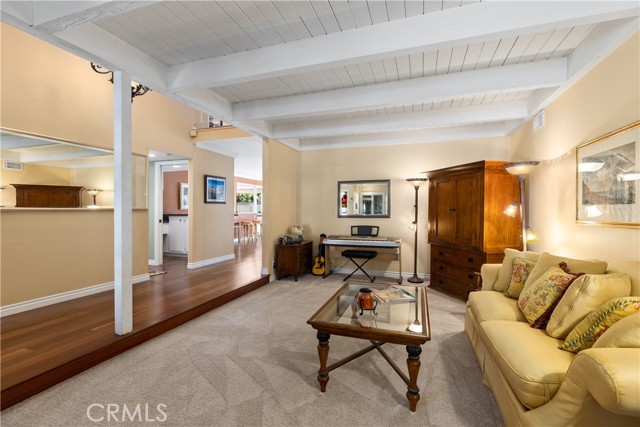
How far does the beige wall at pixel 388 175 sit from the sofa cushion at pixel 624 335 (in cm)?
382

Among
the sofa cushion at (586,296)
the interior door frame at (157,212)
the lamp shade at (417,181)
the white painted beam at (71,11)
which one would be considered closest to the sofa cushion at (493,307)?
the sofa cushion at (586,296)

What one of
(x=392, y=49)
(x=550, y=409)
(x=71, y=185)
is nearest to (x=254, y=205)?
(x=71, y=185)

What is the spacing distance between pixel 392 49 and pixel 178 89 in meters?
2.18

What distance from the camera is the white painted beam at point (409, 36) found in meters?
1.82

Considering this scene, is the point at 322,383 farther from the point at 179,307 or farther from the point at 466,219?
the point at 466,219

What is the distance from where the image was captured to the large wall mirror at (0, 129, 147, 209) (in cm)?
290

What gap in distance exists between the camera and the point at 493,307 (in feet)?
7.48

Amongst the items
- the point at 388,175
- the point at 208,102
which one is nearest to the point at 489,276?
the point at 388,175

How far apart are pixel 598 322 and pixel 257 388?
2083 mm

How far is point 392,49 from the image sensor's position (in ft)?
7.10

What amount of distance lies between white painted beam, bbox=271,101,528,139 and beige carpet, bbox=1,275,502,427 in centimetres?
284

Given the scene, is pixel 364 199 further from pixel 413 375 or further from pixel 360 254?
pixel 413 375

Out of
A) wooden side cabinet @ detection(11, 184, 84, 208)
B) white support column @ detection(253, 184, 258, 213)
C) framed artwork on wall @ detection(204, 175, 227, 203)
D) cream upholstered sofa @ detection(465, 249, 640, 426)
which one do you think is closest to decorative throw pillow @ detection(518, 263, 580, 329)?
cream upholstered sofa @ detection(465, 249, 640, 426)

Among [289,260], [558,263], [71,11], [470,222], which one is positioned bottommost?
[289,260]
